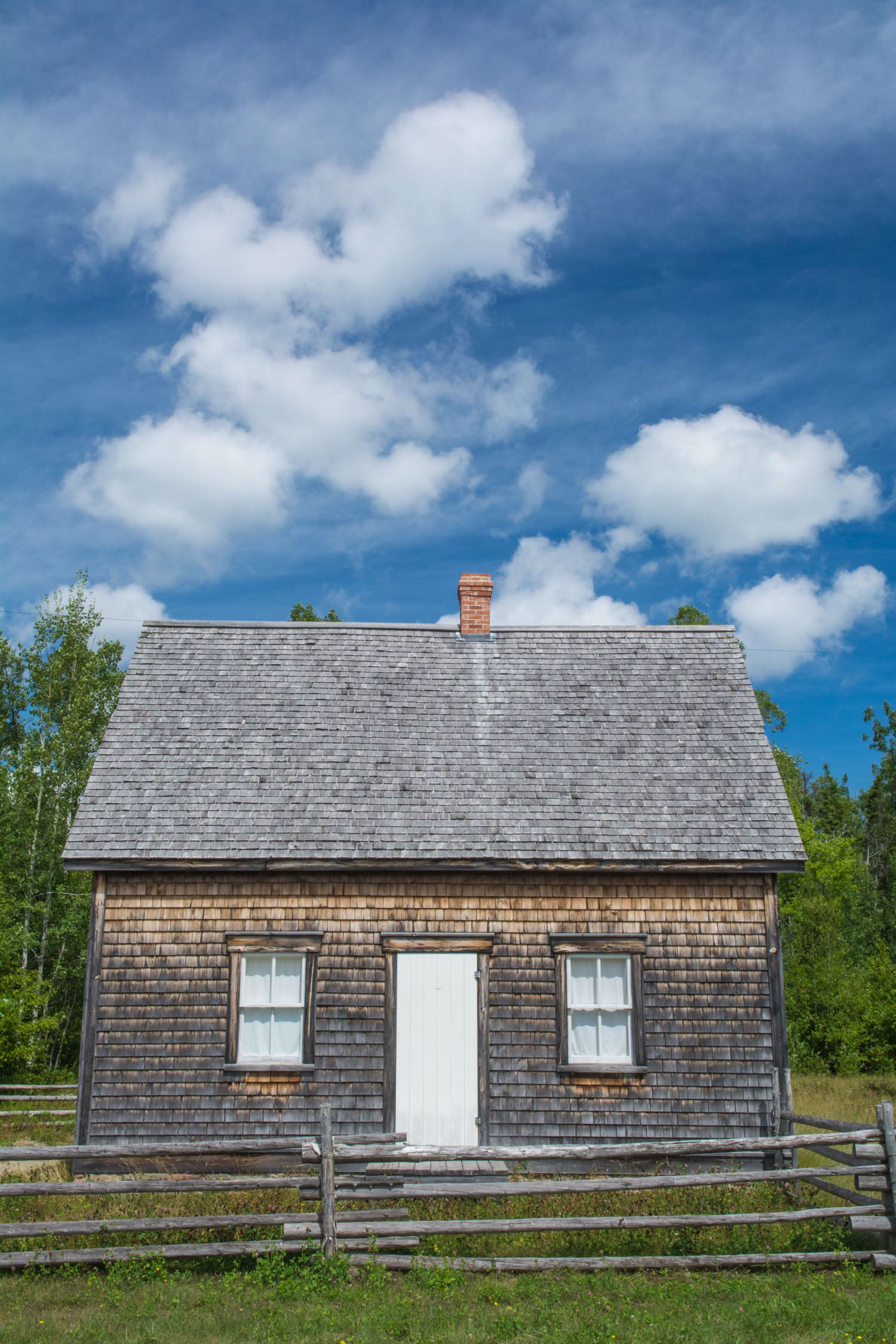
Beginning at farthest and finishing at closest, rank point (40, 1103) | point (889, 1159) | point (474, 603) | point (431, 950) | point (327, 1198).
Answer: point (40, 1103) < point (474, 603) < point (431, 950) < point (889, 1159) < point (327, 1198)

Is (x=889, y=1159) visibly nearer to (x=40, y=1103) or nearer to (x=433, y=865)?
(x=433, y=865)

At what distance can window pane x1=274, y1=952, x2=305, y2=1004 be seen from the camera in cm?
1254

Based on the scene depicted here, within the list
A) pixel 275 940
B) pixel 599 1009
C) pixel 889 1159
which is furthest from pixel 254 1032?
pixel 889 1159

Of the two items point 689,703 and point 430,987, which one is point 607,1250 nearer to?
point 430,987

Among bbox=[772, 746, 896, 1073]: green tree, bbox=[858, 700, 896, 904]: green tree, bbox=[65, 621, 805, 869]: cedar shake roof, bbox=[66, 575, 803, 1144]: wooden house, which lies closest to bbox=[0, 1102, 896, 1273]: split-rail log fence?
bbox=[66, 575, 803, 1144]: wooden house

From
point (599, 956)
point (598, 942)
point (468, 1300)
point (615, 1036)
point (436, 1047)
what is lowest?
point (468, 1300)

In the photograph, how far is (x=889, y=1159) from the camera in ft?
28.8

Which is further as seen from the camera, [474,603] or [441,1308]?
[474,603]

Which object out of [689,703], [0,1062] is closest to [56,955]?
[0,1062]

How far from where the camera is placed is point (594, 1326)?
691 cm

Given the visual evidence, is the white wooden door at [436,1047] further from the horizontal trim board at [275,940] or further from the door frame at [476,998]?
the horizontal trim board at [275,940]

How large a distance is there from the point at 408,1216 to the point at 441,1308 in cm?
111

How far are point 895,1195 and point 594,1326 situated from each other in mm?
3339

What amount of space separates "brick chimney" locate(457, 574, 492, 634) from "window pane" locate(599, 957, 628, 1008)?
6.06 metres
